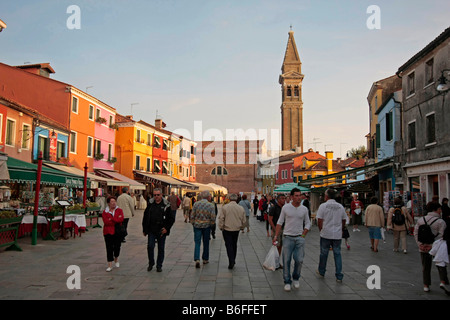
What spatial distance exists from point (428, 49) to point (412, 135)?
13.3 feet

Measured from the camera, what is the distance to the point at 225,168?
243 ft

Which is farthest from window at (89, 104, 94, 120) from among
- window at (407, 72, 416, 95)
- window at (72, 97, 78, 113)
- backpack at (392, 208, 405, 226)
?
backpack at (392, 208, 405, 226)

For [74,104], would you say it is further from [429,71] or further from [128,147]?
[429,71]

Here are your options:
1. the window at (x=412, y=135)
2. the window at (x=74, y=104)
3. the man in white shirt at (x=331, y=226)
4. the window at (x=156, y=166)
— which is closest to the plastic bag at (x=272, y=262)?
the man in white shirt at (x=331, y=226)

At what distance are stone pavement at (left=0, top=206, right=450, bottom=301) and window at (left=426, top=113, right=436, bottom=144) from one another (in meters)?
6.89

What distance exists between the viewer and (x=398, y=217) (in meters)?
11.2

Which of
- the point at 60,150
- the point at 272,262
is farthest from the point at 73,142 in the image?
the point at 272,262

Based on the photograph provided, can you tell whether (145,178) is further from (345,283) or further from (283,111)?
(283,111)

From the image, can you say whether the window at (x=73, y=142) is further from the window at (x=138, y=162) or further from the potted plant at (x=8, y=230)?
the potted plant at (x=8, y=230)

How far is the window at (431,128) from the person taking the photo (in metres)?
16.4

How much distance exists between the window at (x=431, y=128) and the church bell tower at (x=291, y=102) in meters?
64.0

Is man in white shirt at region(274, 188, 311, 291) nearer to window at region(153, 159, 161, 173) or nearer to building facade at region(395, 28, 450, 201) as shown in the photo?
building facade at region(395, 28, 450, 201)
